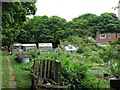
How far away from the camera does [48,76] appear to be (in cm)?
368

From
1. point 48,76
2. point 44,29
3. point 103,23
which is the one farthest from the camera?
point 44,29

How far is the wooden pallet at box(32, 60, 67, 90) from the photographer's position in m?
2.91

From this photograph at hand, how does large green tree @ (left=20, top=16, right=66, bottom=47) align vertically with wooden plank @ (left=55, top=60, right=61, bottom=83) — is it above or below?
above

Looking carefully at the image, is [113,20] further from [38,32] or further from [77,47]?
[38,32]

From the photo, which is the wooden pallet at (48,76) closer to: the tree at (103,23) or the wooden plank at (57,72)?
the wooden plank at (57,72)

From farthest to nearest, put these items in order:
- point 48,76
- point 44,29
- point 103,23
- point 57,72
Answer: point 44,29 < point 103,23 < point 48,76 < point 57,72

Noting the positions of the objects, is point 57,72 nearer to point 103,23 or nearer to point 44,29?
point 103,23

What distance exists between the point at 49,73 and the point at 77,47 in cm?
977

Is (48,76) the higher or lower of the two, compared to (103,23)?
lower

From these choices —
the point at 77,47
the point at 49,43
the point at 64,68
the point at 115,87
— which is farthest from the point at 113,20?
the point at 115,87

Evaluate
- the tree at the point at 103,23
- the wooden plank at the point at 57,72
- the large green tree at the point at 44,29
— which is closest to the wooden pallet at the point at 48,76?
the wooden plank at the point at 57,72

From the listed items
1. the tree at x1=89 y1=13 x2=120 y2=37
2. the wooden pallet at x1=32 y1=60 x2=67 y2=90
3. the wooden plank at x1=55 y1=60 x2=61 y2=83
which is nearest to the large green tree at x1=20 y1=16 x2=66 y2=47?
the tree at x1=89 y1=13 x2=120 y2=37

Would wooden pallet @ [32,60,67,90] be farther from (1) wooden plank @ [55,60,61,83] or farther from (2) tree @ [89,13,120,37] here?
(2) tree @ [89,13,120,37]

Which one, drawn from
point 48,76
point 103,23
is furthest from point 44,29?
point 48,76
